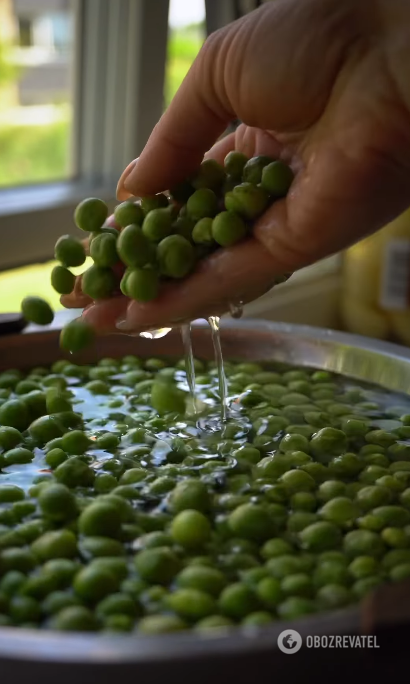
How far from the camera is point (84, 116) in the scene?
1.80 m

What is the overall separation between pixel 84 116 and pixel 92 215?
1004 mm

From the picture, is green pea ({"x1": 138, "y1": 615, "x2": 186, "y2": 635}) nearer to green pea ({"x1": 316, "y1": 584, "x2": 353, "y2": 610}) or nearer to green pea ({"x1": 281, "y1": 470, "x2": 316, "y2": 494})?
green pea ({"x1": 316, "y1": 584, "x2": 353, "y2": 610})

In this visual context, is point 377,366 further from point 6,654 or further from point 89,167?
point 89,167

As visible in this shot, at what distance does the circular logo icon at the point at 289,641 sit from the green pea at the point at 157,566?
0.53 ft

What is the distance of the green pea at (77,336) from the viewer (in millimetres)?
838

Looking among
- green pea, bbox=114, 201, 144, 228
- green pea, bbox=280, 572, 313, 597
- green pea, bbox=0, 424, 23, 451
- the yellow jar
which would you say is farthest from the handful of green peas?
the yellow jar

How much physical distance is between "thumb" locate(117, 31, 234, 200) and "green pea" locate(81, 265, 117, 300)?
99mm

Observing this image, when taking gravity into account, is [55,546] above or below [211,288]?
below

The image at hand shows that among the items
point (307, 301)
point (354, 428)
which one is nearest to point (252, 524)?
point (354, 428)

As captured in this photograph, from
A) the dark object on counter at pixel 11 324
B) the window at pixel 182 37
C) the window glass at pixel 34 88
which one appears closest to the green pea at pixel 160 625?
the dark object on counter at pixel 11 324

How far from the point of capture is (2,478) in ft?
2.57

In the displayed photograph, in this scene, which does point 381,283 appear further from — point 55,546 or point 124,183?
point 55,546

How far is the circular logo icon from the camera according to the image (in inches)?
18.9

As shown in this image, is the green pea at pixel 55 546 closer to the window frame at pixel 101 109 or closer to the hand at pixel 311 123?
the hand at pixel 311 123
